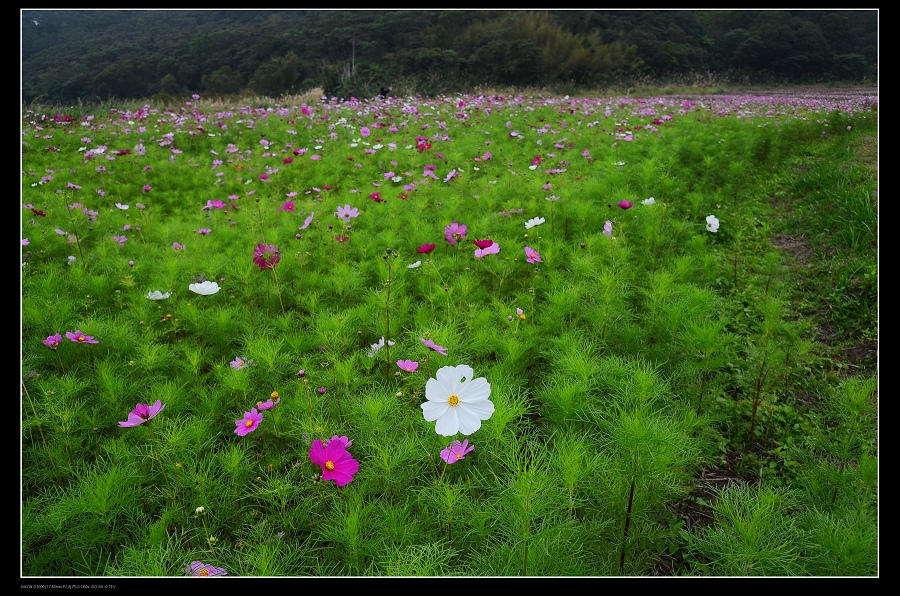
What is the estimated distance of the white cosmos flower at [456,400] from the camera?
1280 mm

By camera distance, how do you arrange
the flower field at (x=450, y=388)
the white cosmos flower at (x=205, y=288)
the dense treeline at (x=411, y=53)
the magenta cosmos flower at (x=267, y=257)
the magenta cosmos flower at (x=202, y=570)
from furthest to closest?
the dense treeline at (x=411, y=53)
the white cosmos flower at (x=205, y=288)
the magenta cosmos flower at (x=267, y=257)
the flower field at (x=450, y=388)
the magenta cosmos flower at (x=202, y=570)

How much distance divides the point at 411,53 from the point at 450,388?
2376 centimetres

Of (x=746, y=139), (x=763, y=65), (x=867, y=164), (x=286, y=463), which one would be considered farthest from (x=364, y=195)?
(x=763, y=65)

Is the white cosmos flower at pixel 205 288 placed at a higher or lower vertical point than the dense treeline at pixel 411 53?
lower

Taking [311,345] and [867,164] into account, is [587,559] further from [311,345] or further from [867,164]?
[867,164]

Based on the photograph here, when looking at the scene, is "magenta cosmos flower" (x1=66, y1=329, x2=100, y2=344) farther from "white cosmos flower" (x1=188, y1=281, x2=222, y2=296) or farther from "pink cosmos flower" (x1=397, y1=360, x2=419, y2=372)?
"pink cosmos flower" (x1=397, y1=360, x2=419, y2=372)

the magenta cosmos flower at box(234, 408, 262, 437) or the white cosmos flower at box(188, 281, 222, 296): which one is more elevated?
the white cosmos flower at box(188, 281, 222, 296)

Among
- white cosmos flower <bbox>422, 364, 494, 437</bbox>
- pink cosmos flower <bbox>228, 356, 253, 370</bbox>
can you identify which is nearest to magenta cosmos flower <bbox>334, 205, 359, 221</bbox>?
pink cosmos flower <bbox>228, 356, 253, 370</bbox>

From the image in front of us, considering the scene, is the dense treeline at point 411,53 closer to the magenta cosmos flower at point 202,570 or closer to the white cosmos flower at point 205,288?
the white cosmos flower at point 205,288

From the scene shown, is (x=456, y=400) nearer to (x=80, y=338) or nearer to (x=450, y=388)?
(x=450, y=388)

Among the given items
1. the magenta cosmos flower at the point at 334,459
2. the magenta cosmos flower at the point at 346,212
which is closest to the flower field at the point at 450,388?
the magenta cosmos flower at the point at 334,459

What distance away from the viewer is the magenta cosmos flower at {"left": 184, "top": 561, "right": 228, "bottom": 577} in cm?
108

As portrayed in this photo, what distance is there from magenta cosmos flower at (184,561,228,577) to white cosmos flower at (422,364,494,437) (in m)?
0.60

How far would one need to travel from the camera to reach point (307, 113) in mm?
8539
